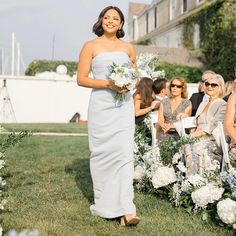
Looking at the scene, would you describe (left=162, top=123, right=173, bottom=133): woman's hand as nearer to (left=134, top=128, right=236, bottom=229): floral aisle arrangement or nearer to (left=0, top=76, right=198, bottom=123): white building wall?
(left=134, top=128, right=236, bottom=229): floral aisle arrangement

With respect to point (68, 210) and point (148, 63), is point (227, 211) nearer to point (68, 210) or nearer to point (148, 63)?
point (68, 210)

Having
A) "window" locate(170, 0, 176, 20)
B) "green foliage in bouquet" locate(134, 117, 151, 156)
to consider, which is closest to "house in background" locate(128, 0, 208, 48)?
"window" locate(170, 0, 176, 20)

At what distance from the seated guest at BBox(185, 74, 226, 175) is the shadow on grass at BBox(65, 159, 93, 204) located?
4.25 feet

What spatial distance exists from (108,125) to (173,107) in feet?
8.03

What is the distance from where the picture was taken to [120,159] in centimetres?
462

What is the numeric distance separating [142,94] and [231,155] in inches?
97.5

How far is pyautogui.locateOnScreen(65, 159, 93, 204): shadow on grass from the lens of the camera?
237 inches

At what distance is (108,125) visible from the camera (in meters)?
4.63

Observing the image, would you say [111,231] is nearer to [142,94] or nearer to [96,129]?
[96,129]

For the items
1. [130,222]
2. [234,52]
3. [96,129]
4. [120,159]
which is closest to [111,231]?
[130,222]

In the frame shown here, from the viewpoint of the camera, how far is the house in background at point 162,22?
3509 centimetres

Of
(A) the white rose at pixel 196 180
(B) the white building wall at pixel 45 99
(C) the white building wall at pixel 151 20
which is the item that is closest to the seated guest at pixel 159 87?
(A) the white rose at pixel 196 180

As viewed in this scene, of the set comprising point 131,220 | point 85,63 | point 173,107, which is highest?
point 85,63

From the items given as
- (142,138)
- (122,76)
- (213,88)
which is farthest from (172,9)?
(122,76)
